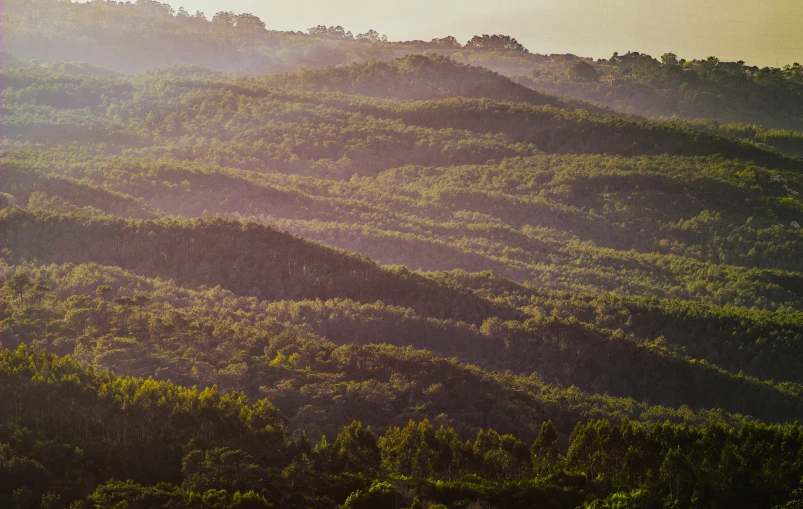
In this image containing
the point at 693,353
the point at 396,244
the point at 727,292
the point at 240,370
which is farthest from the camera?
the point at 396,244

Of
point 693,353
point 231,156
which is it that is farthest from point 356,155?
point 693,353

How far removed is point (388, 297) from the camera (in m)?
85.9

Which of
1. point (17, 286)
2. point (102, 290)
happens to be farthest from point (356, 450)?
point (17, 286)

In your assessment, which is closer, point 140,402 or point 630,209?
point 140,402

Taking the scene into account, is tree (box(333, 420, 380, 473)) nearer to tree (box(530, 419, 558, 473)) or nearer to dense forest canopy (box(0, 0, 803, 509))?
dense forest canopy (box(0, 0, 803, 509))

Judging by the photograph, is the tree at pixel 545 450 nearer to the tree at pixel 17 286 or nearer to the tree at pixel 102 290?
the tree at pixel 102 290

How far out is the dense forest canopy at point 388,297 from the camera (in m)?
50.8

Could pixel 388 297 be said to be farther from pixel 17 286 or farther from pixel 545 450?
pixel 545 450

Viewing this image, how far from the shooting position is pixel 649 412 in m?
68.4

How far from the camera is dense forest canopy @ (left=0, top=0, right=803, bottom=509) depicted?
167ft

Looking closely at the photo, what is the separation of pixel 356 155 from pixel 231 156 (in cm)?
1694

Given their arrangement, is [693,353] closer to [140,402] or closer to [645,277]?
[645,277]

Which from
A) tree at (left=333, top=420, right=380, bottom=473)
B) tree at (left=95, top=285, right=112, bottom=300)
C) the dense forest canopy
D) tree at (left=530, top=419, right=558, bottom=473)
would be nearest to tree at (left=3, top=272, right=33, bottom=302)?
the dense forest canopy

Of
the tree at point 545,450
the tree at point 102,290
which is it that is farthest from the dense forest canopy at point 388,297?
the tree at point 102,290
